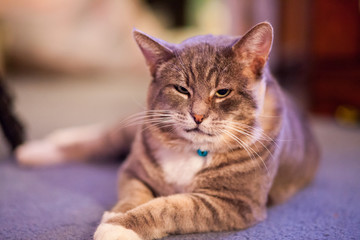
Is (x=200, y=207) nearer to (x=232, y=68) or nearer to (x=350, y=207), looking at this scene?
(x=232, y=68)

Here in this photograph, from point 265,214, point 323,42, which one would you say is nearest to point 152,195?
point 265,214

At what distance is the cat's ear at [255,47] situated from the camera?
122cm

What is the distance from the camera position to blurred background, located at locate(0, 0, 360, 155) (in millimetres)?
3055

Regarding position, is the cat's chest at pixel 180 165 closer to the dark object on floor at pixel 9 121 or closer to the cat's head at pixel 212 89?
the cat's head at pixel 212 89

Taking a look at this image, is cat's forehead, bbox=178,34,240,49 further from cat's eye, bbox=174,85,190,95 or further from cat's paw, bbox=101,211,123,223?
cat's paw, bbox=101,211,123,223

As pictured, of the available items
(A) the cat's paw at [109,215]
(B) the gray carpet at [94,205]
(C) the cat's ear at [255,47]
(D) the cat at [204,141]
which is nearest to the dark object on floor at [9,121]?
(B) the gray carpet at [94,205]

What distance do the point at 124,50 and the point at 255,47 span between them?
4.48 meters

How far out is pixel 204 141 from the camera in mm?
1287

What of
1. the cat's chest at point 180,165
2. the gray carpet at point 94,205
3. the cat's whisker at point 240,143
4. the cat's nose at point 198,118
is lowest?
the gray carpet at point 94,205

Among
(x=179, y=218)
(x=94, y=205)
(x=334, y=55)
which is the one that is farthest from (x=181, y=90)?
→ (x=334, y=55)

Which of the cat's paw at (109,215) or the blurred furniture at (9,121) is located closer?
the cat's paw at (109,215)

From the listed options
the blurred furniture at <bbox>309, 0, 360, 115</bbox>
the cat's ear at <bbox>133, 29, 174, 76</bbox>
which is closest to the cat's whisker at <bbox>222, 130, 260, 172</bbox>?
the cat's ear at <bbox>133, 29, 174, 76</bbox>

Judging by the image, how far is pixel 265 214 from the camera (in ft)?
4.49

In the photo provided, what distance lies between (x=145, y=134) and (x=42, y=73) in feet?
13.9
